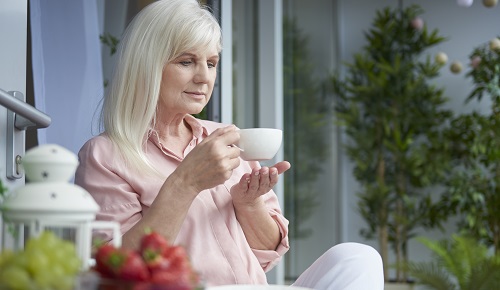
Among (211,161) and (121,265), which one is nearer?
(121,265)

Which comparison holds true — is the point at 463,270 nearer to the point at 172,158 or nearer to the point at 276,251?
the point at 276,251

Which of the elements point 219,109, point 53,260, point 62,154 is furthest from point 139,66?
point 219,109

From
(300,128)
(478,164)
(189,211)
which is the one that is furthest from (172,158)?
(478,164)

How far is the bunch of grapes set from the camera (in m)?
0.72

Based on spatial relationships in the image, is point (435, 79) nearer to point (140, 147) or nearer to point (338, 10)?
point (338, 10)

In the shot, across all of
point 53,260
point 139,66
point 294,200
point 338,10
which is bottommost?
point 294,200

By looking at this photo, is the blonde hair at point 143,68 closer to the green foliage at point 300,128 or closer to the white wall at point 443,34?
the green foliage at point 300,128

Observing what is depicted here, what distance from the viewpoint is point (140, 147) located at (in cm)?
Answer: 187

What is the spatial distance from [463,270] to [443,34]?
9.91 feet

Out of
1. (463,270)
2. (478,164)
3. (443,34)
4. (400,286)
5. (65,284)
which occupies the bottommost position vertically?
(400,286)

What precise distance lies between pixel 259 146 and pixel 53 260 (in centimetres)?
87

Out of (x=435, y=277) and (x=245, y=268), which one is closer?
(x=245, y=268)

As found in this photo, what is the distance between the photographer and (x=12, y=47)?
186 centimetres

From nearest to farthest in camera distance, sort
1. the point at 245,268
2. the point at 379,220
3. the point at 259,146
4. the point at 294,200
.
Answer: the point at 259,146 < the point at 245,268 < the point at 294,200 < the point at 379,220
